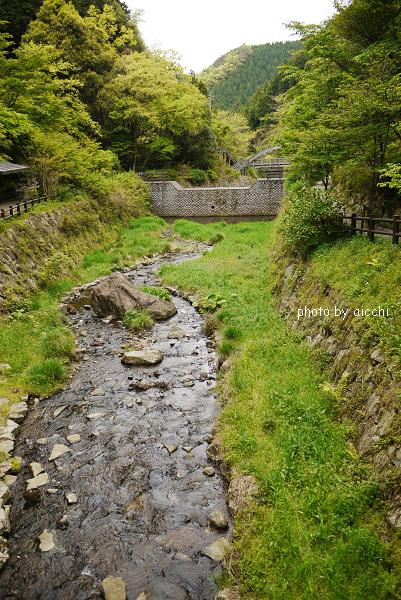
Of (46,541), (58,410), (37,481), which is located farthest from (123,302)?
(46,541)

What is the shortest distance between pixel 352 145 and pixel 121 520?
490 inches

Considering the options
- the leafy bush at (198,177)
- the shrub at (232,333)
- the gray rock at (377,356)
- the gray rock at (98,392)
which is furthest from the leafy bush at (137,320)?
the leafy bush at (198,177)

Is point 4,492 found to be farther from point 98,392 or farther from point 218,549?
point 218,549

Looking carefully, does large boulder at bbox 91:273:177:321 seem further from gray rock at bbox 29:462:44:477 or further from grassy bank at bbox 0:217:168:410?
gray rock at bbox 29:462:44:477

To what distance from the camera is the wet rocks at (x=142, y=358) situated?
12539 millimetres

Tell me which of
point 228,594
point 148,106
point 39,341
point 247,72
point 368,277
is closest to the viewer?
point 228,594

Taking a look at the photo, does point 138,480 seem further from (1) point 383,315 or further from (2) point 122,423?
(1) point 383,315

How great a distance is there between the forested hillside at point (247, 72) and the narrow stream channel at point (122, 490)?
9440 cm

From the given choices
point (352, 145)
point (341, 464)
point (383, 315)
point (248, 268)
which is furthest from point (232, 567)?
point (248, 268)

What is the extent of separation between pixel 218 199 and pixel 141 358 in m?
28.5

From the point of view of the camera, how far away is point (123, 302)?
16359 millimetres

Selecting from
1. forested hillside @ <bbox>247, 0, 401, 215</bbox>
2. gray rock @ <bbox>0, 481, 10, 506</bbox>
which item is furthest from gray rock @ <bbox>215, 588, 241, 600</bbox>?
forested hillside @ <bbox>247, 0, 401, 215</bbox>

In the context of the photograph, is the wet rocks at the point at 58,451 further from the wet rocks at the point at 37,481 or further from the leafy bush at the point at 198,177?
the leafy bush at the point at 198,177

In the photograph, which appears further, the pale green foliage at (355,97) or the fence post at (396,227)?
the pale green foliage at (355,97)
